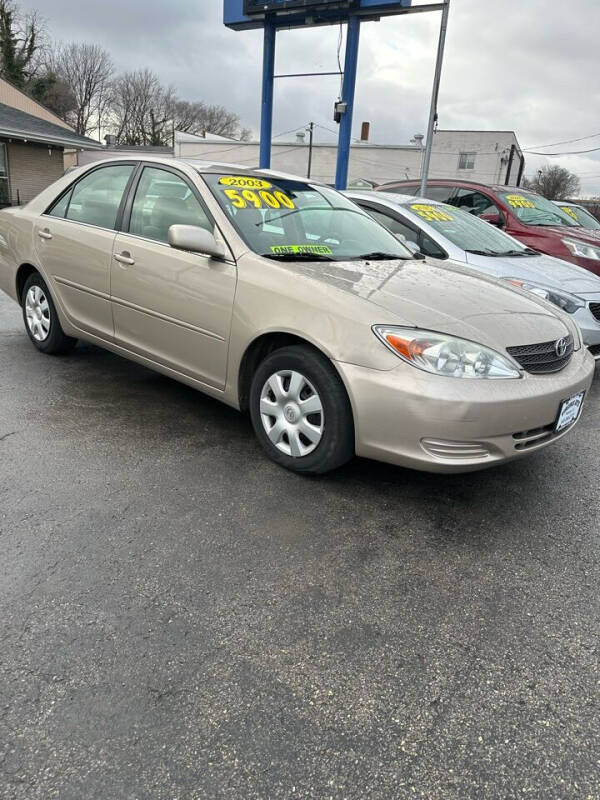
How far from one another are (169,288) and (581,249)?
5.72 metres

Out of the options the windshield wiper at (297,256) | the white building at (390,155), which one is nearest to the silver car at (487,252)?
the windshield wiper at (297,256)

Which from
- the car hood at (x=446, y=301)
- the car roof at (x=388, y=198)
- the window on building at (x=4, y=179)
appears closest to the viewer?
the car hood at (x=446, y=301)

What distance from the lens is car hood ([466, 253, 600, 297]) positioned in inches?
207

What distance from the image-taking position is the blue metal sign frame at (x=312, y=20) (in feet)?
36.4

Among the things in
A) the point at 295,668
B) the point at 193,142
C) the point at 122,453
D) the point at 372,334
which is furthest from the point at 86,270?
the point at 193,142

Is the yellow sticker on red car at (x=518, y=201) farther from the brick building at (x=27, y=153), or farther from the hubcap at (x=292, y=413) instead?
the brick building at (x=27, y=153)

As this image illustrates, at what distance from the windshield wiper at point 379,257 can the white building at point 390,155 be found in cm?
3849

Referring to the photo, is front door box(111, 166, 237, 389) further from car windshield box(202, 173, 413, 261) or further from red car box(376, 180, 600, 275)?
red car box(376, 180, 600, 275)

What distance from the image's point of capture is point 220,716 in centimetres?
167

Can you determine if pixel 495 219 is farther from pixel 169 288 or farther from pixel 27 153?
pixel 27 153

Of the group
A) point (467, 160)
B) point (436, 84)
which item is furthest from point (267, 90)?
point (467, 160)

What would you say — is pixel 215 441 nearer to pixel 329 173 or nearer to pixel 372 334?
pixel 372 334

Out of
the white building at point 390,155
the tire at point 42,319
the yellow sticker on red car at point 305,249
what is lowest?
the tire at point 42,319

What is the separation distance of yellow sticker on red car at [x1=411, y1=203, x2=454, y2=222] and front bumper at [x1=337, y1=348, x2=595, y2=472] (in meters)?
3.46
